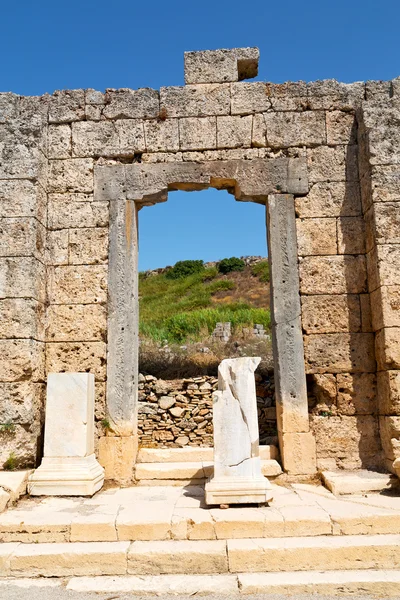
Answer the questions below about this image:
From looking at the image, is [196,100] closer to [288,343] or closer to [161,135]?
[161,135]

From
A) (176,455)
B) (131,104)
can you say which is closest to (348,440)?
(176,455)

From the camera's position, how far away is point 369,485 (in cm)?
527

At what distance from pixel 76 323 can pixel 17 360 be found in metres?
0.85

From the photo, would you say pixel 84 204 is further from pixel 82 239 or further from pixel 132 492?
pixel 132 492

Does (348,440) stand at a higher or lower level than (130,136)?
lower

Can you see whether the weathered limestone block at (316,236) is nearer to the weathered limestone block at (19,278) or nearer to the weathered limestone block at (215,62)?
the weathered limestone block at (215,62)

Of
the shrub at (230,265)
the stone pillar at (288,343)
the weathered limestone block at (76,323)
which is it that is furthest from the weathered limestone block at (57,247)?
the shrub at (230,265)

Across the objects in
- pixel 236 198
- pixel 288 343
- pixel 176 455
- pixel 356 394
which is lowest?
pixel 176 455

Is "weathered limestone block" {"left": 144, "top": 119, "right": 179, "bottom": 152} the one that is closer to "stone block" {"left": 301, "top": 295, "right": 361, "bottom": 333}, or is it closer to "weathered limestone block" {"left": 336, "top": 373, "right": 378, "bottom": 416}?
"stone block" {"left": 301, "top": 295, "right": 361, "bottom": 333}

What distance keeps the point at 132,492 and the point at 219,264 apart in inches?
970

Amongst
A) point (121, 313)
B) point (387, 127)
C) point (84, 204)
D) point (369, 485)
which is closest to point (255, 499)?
point (369, 485)

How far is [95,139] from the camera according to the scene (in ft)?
22.2

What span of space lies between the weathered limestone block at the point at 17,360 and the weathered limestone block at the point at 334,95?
478 centimetres

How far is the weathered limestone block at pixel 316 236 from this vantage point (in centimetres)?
641
